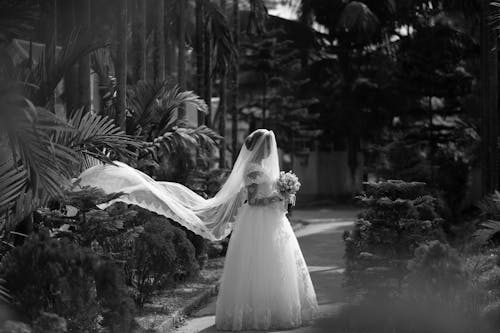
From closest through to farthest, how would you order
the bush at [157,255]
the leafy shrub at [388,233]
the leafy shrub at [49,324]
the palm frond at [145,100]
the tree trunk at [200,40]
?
the leafy shrub at [49,324]
the leafy shrub at [388,233]
the bush at [157,255]
the palm frond at [145,100]
the tree trunk at [200,40]

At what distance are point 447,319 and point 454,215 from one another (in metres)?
15.7

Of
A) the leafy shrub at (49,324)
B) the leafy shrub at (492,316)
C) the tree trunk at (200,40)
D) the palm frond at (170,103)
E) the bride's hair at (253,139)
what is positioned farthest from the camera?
the tree trunk at (200,40)

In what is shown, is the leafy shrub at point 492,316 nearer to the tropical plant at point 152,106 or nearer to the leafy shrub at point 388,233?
Answer: the leafy shrub at point 388,233

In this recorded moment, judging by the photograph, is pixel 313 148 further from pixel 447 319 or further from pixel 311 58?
pixel 447 319

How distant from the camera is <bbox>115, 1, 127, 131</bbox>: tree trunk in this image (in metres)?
12.5

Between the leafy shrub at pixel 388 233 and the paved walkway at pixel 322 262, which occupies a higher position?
the leafy shrub at pixel 388 233

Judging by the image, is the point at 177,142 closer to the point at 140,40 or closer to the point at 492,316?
the point at 140,40

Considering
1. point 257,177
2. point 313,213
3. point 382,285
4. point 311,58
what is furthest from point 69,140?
point 311,58

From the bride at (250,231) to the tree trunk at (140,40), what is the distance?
452 centimetres

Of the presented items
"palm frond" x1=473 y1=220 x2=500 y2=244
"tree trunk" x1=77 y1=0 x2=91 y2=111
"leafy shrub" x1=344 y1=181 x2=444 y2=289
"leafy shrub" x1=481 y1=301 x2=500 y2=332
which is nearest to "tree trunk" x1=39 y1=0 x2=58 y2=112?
"tree trunk" x1=77 y1=0 x2=91 y2=111

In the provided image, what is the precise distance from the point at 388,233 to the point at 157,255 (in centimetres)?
292

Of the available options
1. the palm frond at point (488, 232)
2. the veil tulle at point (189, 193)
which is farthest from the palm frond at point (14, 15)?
the palm frond at point (488, 232)

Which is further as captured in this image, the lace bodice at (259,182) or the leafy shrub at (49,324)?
the lace bodice at (259,182)

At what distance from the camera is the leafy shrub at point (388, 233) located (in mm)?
10492
